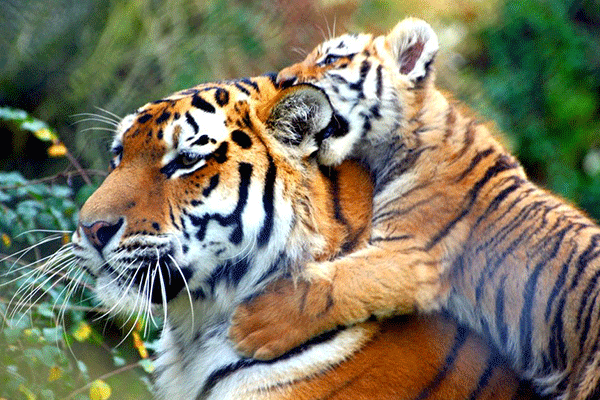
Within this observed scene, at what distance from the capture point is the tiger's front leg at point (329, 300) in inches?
101

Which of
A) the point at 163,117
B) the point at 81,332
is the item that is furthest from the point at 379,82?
the point at 81,332

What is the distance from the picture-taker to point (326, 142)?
107 inches

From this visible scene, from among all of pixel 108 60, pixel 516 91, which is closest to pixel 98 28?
pixel 108 60

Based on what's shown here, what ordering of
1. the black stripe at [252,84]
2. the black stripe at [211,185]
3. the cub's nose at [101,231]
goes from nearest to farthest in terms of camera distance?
the cub's nose at [101,231]
the black stripe at [211,185]
the black stripe at [252,84]

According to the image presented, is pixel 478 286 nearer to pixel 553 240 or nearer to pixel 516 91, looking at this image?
pixel 553 240

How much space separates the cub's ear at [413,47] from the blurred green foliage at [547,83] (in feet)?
15.5

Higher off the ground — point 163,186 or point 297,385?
point 163,186

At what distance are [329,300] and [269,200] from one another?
37 cm

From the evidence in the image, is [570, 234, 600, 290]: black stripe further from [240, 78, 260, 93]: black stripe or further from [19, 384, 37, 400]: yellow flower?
[19, 384, 37, 400]: yellow flower

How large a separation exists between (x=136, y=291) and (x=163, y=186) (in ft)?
1.11

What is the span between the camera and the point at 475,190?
319 cm

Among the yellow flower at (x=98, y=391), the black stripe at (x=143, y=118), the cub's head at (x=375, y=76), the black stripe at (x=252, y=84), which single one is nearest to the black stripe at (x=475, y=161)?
the cub's head at (x=375, y=76)

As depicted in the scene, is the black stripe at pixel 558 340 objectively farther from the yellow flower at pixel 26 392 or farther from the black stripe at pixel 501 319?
the yellow flower at pixel 26 392

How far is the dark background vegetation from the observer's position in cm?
364
